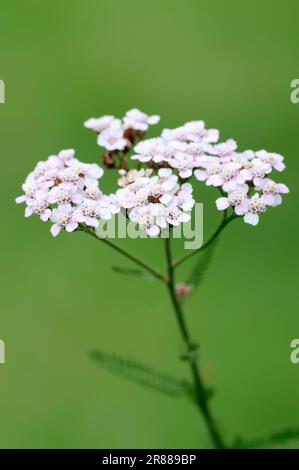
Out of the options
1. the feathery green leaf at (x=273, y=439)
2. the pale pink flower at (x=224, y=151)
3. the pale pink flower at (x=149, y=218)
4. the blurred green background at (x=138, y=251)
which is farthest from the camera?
the blurred green background at (x=138, y=251)

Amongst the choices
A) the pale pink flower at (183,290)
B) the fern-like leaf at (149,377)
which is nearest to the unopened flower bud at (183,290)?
the pale pink flower at (183,290)

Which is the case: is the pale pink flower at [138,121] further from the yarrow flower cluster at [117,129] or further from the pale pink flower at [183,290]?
the pale pink flower at [183,290]

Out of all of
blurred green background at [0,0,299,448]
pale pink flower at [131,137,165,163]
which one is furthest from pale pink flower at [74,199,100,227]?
blurred green background at [0,0,299,448]

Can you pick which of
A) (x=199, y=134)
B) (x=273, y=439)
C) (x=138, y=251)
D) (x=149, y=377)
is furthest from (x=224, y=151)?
(x=138, y=251)

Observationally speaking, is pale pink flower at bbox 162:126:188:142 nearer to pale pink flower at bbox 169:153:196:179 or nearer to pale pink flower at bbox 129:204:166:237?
pale pink flower at bbox 169:153:196:179

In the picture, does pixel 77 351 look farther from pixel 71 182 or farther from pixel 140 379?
pixel 71 182
